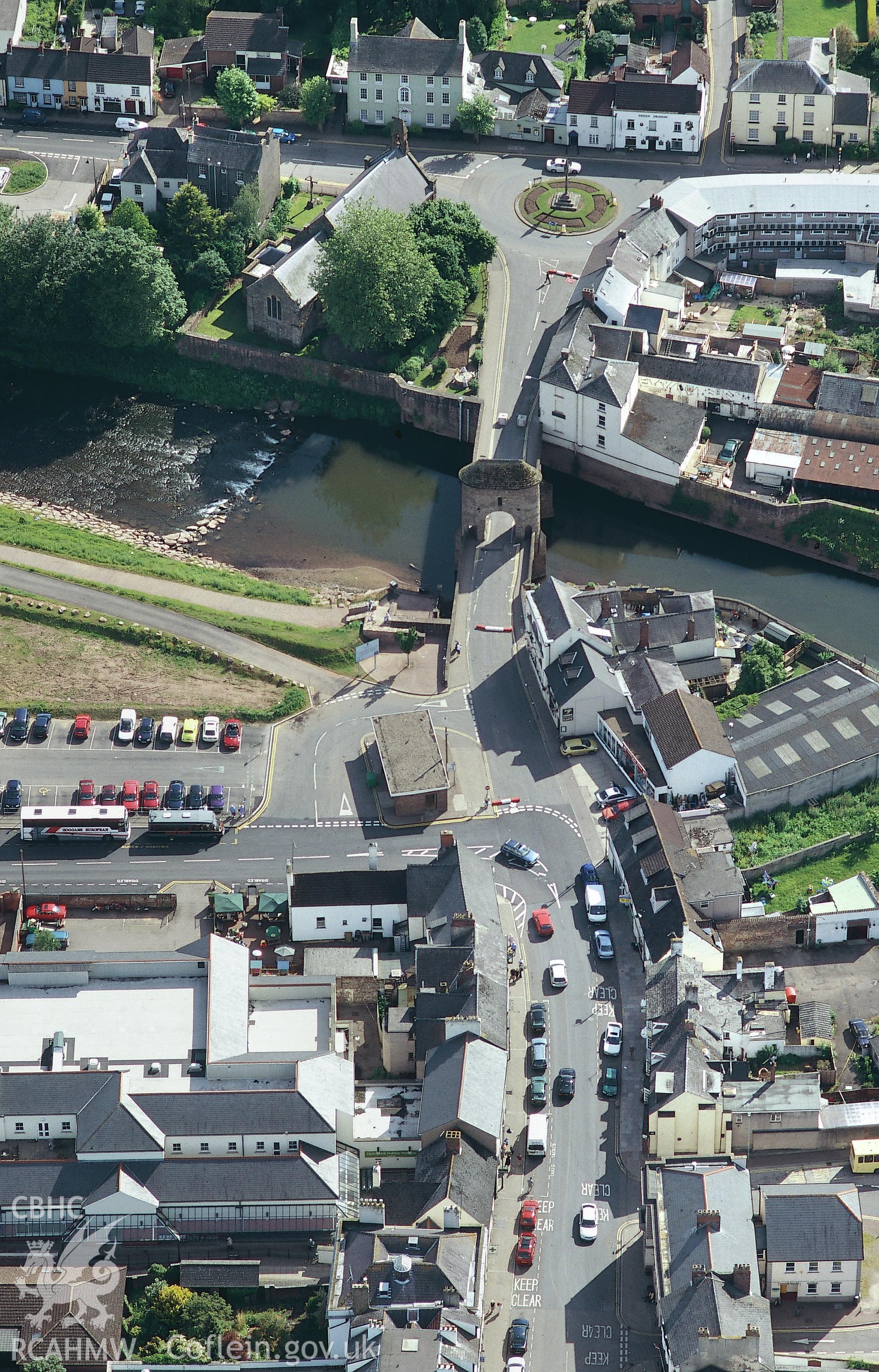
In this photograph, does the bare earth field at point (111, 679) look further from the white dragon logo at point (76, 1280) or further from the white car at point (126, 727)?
the white dragon logo at point (76, 1280)

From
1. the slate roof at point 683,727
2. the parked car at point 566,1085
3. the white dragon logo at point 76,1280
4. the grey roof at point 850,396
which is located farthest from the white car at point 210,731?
the grey roof at point 850,396

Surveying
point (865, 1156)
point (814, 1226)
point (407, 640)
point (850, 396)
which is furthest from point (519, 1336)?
point (850, 396)

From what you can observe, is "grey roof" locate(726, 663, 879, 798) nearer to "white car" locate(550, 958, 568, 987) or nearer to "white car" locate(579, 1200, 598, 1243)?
"white car" locate(550, 958, 568, 987)

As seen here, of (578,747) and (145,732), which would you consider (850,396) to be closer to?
(578,747)

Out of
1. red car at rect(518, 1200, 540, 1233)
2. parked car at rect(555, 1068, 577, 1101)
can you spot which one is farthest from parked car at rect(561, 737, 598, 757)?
red car at rect(518, 1200, 540, 1233)

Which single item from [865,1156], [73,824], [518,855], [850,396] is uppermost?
[850,396]
